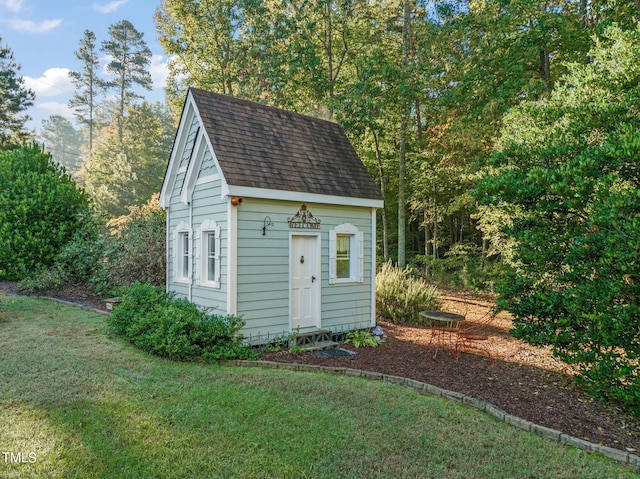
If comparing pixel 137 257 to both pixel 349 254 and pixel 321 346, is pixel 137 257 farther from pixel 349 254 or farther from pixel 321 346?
pixel 321 346

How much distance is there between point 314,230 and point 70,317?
599cm

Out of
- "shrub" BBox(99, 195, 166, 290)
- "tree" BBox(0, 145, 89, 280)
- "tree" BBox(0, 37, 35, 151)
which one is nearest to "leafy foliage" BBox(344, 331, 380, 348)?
"shrub" BBox(99, 195, 166, 290)

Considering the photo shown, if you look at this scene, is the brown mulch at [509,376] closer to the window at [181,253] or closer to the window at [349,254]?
the window at [349,254]

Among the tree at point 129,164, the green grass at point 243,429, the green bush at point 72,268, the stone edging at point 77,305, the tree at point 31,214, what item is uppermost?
the tree at point 129,164

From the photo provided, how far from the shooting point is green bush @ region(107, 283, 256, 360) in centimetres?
609

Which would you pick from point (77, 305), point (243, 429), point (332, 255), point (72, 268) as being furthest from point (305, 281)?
point (72, 268)

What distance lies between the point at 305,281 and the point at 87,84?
121ft

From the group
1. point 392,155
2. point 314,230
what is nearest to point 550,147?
point 314,230

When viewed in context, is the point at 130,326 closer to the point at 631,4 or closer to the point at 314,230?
the point at 314,230

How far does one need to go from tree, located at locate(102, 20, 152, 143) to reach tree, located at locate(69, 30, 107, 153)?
1912 mm

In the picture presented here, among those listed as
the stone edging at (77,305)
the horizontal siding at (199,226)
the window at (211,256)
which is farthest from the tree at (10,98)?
the window at (211,256)

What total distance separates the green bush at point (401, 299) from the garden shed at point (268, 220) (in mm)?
1483

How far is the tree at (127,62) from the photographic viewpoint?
32188 millimetres

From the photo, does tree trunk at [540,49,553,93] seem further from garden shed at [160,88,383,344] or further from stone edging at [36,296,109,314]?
stone edging at [36,296,109,314]
